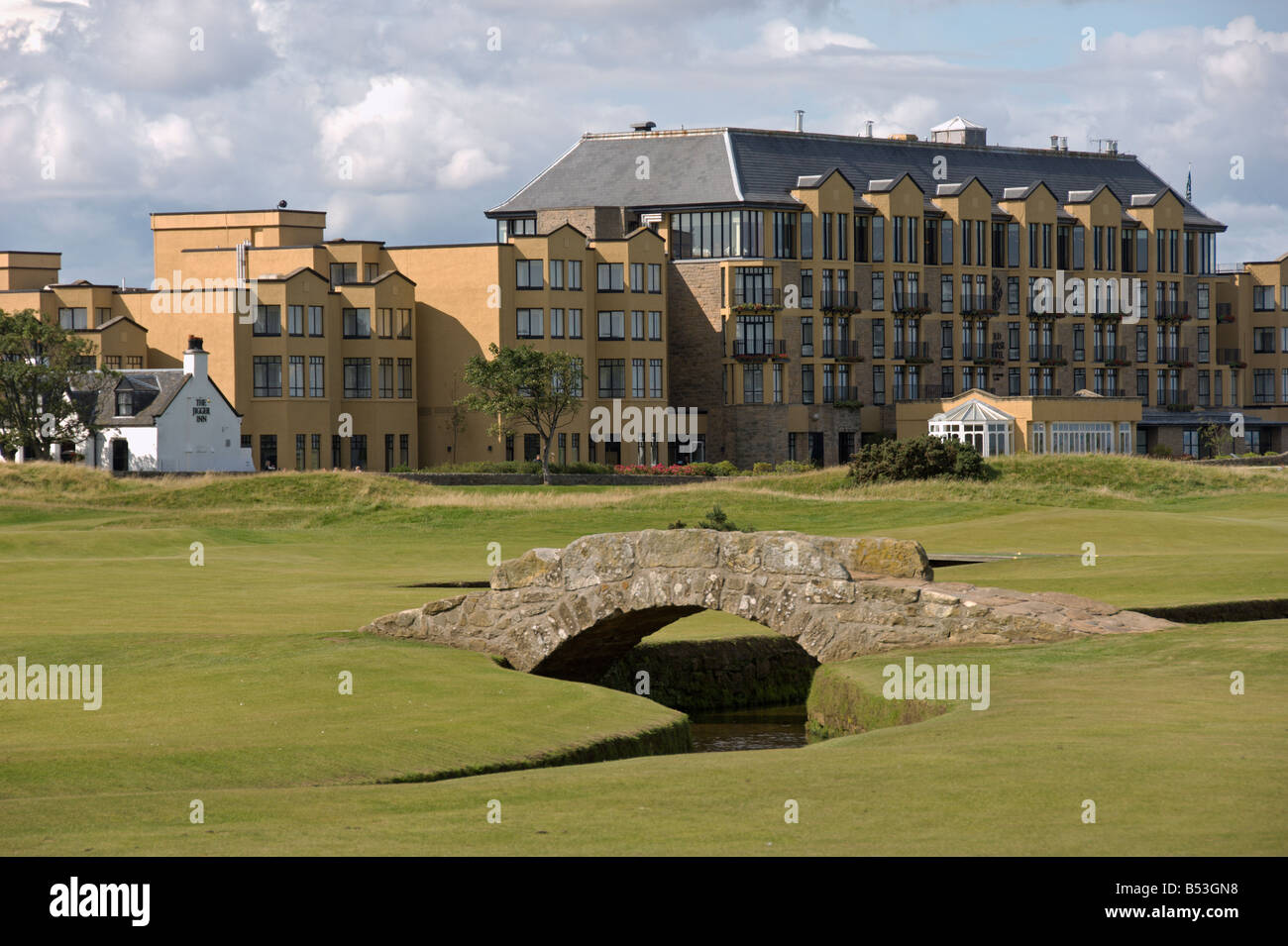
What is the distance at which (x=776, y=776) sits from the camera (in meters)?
16.3

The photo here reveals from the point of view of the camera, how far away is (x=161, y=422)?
305 ft

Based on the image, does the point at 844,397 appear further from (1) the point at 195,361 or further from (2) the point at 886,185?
(1) the point at 195,361

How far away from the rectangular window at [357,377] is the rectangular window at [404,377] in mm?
2161

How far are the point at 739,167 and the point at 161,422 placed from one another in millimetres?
44148

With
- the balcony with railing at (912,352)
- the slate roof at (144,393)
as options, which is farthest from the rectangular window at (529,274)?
the balcony with railing at (912,352)

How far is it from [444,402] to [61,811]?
9356 cm

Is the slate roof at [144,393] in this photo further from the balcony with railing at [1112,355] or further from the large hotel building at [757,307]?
the balcony with railing at [1112,355]

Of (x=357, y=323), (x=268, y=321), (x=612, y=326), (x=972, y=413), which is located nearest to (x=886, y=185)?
(x=972, y=413)

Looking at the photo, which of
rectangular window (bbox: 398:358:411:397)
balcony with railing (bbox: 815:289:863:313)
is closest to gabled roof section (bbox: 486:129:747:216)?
balcony with railing (bbox: 815:289:863:313)

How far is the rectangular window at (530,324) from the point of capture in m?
107

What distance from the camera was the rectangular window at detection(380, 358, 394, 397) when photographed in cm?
10619

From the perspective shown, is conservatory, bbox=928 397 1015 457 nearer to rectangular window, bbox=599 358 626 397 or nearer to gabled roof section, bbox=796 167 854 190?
gabled roof section, bbox=796 167 854 190
